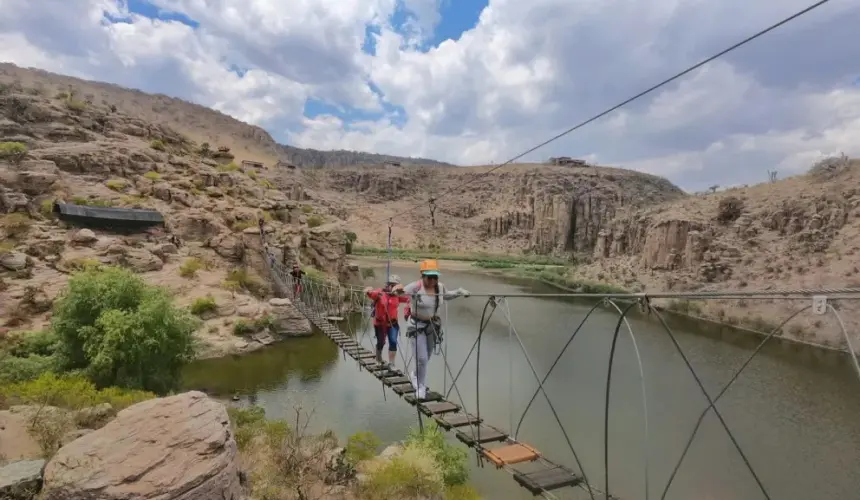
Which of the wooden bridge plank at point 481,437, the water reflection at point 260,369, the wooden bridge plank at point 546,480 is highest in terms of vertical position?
the wooden bridge plank at point 546,480

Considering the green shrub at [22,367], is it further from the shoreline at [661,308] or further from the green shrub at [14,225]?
the shoreline at [661,308]

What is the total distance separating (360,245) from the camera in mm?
53594

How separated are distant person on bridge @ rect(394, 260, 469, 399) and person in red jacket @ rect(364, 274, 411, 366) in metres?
0.92

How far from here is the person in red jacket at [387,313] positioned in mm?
6340

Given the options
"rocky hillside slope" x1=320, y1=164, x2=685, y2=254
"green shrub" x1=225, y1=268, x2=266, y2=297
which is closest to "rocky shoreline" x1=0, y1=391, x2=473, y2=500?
"green shrub" x1=225, y1=268, x2=266, y2=297

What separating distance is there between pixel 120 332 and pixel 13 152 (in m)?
13.5

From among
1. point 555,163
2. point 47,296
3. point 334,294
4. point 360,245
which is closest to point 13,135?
point 47,296

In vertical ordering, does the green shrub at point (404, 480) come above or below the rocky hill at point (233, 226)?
below

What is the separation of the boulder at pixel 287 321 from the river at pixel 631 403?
376mm

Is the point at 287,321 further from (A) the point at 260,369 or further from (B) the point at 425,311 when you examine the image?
(B) the point at 425,311

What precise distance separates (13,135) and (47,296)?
35.0ft

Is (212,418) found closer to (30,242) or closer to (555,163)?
(30,242)

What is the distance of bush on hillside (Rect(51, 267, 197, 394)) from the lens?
974cm

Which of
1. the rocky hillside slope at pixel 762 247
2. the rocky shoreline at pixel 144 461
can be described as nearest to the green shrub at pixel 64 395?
the rocky shoreline at pixel 144 461
